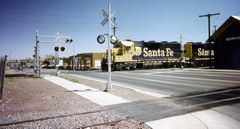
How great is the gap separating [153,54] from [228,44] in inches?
456

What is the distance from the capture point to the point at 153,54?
39.9 m

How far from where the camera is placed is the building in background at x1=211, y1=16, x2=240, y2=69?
107 ft

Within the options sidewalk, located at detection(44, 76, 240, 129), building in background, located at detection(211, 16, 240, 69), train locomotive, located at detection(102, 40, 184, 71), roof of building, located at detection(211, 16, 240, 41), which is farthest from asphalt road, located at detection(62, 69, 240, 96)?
train locomotive, located at detection(102, 40, 184, 71)

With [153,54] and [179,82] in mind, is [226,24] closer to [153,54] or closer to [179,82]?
[153,54]

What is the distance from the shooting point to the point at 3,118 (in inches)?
296

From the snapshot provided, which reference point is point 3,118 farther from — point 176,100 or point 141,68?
point 141,68

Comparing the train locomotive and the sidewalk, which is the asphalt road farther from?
the train locomotive

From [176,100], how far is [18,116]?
6444 mm

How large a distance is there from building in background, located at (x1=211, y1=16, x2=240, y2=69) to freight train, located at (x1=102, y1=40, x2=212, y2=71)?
6731 mm

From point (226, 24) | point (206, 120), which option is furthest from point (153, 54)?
point (206, 120)

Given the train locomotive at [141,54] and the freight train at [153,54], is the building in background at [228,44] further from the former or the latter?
the train locomotive at [141,54]

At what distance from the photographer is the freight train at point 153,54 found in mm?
36875

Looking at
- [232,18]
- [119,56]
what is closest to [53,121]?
[119,56]

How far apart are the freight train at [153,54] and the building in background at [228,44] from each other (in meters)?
6.73
